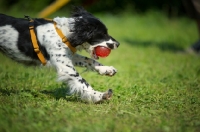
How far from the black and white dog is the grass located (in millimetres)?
256

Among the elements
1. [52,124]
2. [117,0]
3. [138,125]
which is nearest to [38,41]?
Result: [52,124]

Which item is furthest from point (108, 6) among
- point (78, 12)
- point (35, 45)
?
point (35, 45)

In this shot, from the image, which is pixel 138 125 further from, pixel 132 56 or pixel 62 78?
pixel 132 56

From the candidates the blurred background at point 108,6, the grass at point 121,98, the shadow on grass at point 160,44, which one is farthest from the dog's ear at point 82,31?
the blurred background at point 108,6

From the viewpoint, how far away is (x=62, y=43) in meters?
4.68

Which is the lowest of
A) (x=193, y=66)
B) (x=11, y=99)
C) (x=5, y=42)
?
(x=193, y=66)

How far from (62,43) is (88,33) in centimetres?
37

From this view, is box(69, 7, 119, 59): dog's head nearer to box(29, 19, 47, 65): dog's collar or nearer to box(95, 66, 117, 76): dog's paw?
box(95, 66, 117, 76): dog's paw

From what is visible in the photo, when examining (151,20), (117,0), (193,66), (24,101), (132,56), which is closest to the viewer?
(24,101)

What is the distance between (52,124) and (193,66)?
455cm

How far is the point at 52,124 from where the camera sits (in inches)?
143

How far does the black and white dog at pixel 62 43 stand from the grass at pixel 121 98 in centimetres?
26

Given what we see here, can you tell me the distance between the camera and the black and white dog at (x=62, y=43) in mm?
4625

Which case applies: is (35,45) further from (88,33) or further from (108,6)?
(108,6)
